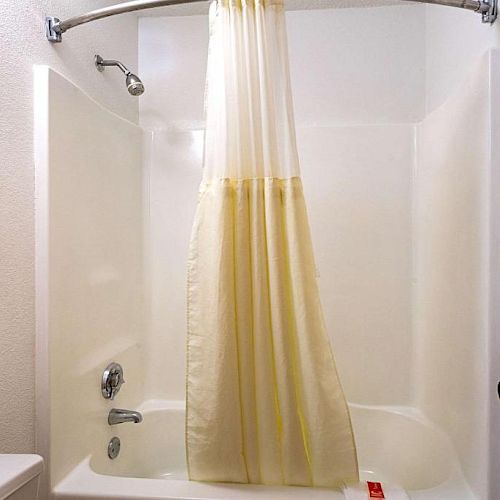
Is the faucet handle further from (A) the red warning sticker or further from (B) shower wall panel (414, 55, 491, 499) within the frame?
(B) shower wall panel (414, 55, 491, 499)

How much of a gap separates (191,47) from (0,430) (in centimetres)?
174

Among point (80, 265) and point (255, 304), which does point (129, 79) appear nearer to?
point (80, 265)

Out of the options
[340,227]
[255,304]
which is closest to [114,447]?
[255,304]

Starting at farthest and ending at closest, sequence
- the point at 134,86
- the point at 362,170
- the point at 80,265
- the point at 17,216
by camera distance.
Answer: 1. the point at 362,170
2. the point at 134,86
3. the point at 80,265
4. the point at 17,216

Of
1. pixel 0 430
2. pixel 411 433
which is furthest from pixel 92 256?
pixel 411 433

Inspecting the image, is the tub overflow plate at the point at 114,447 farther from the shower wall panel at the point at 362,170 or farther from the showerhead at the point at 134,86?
the showerhead at the point at 134,86

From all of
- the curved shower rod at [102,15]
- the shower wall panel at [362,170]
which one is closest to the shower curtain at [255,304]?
the curved shower rod at [102,15]

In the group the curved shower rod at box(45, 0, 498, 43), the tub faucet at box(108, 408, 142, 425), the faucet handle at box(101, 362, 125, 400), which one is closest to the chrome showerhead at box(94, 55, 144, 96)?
the curved shower rod at box(45, 0, 498, 43)

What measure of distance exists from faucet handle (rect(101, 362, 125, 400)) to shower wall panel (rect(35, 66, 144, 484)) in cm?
3

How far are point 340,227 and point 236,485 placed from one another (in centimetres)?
116

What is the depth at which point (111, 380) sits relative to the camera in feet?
5.99

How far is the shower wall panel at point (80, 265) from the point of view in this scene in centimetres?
143

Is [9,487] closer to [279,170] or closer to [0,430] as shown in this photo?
[0,430]

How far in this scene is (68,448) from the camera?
1.53 m
